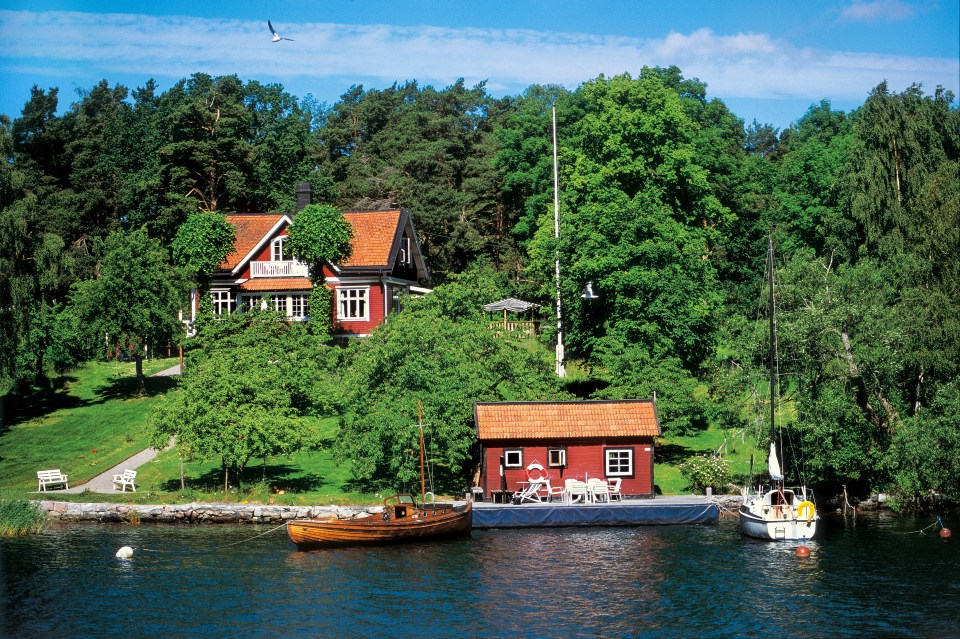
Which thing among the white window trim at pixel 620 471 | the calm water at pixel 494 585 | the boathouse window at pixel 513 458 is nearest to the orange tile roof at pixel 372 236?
the boathouse window at pixel 513 458

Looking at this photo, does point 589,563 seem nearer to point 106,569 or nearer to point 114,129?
point 106,569

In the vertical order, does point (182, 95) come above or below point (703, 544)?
above

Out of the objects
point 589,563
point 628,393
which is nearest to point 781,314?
point 628,393

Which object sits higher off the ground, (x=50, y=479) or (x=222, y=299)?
(x=222, y=299)

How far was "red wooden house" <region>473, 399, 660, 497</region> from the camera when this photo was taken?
4284cm

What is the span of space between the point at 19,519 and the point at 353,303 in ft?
102

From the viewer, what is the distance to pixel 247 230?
72938 millimetres

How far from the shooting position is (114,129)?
77625mm

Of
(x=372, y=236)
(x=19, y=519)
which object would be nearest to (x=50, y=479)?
(x=19, y=519)

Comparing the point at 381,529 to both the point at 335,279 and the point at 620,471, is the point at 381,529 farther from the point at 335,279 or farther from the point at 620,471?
the point at 335,279

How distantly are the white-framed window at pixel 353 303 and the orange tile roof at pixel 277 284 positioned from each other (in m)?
2.32

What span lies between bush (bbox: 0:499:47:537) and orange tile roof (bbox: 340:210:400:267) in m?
30.5

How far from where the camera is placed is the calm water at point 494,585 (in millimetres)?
27641

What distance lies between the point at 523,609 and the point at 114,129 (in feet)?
203
